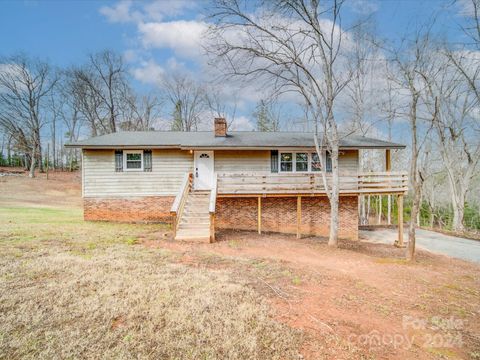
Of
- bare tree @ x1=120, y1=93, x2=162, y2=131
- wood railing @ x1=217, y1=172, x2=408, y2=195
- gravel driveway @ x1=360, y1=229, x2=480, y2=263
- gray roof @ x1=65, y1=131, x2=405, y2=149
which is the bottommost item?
gravel driveway @ x1=360, y1=229, x2=480, y2=263

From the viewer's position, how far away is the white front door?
13.1 metres

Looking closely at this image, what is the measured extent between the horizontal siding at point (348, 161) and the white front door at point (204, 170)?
6886mm

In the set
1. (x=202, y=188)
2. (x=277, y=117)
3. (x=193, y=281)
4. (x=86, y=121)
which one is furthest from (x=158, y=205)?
(x=86, y=121)

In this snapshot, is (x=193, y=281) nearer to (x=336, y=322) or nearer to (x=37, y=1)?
(x=336, y=322)

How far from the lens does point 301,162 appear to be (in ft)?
44.4

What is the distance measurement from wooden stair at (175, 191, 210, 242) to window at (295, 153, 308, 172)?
16.6 ft

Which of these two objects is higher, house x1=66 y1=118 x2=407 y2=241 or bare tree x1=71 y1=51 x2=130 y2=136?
bare tree x1=71 y1=51 x2=130 y2=136

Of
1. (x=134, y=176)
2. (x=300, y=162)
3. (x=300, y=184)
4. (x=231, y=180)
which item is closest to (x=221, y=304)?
(x=231, y=180)

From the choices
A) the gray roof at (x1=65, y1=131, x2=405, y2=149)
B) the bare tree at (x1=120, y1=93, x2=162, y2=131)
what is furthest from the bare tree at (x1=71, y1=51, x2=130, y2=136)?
the gray roof at (x1=65, y1=131, x2=405, y2=149)

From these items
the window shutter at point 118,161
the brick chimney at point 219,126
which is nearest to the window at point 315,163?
the brick chimney at point 219,126

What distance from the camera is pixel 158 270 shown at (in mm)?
5887

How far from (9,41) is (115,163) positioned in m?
31.0

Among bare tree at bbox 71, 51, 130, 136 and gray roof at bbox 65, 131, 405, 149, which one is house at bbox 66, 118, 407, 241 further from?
bare tree at bbox 71, 51, 130, 136

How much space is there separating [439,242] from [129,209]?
1606cm
